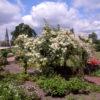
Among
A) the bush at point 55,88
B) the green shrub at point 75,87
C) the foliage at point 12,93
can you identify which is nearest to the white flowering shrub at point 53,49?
the green shrub at point 75,87

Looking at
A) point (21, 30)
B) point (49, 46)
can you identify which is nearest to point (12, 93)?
point (49, 46)

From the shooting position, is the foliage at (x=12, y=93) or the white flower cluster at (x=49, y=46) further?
the white flower cluster at (x=49, y=46)

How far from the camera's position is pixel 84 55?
20.9 meters

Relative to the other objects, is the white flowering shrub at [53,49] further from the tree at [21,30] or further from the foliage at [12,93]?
the tree at [21,30]

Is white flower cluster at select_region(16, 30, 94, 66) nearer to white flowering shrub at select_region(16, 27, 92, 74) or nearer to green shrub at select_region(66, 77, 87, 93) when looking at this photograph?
white flowering shrub at select_region(16, 27, 92, 74)

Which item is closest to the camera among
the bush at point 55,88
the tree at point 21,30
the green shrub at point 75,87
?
the bush at point 55,88

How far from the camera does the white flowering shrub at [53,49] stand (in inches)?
736

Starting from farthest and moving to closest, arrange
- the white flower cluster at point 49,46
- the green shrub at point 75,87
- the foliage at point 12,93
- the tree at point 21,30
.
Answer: the tree at point 21,30 → the white flower cluster at point 49,46 → the green shrub at point 75,87 → the foliage at point 12,93

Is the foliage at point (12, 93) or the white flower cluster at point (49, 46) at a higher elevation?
the white flower cluster at point (49, 46)

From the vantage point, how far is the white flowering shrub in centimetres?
1870

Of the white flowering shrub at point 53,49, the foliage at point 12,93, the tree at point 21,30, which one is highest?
the tree at point 21,30

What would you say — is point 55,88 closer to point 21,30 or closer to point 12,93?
point 12,93

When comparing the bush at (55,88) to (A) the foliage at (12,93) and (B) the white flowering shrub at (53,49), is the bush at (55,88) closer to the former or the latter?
(A) the foliage at (12,93)

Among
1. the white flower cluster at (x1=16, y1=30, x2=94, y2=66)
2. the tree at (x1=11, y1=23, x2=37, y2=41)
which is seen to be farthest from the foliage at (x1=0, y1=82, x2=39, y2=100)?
the tree at (x1=11, y1=23, x2=37, y2=41)
